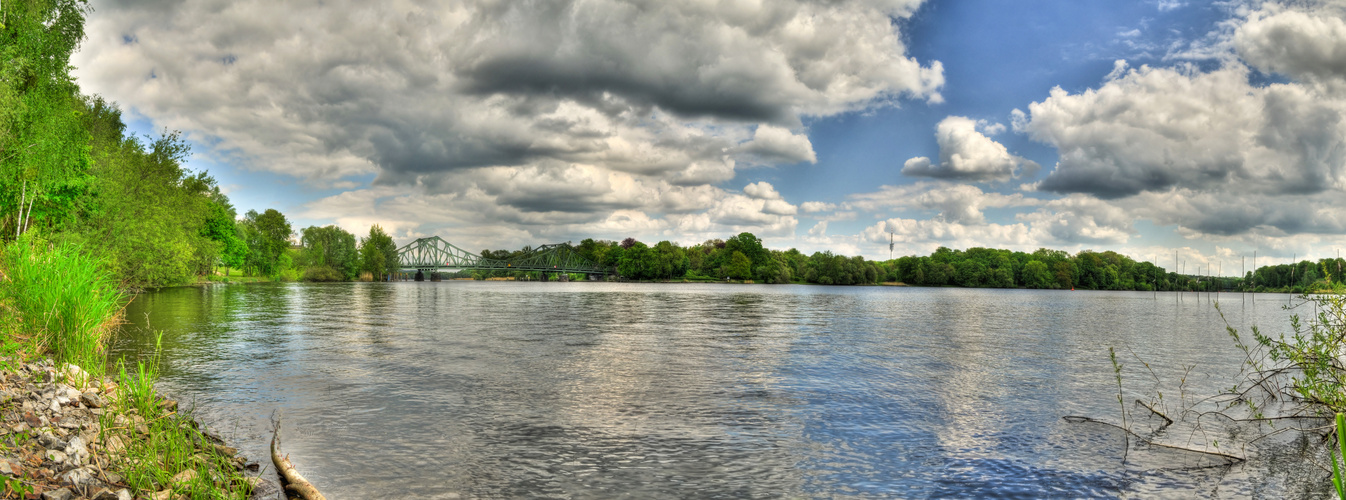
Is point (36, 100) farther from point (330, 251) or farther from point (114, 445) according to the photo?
point (330, 251)

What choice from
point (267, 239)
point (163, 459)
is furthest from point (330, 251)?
point (163, 459)

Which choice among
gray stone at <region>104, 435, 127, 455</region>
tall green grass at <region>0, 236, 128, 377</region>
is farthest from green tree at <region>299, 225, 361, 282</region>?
gray stone at <region>104, 435, 127, 455</region>

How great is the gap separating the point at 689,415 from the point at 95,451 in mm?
9274

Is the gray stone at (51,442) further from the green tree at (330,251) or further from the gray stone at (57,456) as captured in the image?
the green tree at (330,251)

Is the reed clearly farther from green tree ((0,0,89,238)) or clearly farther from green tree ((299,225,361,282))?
green tree ((299,225,361,282))

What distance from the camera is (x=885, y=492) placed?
8750 millimetres

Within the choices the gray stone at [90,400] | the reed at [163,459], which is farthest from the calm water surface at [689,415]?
the gray stone at [90,400]

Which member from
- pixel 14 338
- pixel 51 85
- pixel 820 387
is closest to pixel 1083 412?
pixel 820 387

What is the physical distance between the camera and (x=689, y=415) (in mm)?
13070

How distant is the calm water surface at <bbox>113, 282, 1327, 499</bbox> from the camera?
9.08 m

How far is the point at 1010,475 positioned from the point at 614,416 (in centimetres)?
725

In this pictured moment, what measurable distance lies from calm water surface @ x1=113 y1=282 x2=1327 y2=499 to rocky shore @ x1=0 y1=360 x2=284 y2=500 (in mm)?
1355

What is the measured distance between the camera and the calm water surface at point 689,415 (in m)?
9.08

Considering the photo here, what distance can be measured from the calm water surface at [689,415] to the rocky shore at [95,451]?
4.45 ft
